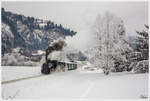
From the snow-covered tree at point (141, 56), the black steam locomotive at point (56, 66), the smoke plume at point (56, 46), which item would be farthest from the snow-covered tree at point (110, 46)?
the smoke plume at point (56, 46)

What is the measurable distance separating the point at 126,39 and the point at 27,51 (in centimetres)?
137

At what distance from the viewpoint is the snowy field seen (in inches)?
89.4

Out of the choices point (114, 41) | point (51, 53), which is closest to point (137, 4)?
point (114, 41)

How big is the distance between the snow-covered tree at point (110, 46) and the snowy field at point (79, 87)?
153 mm

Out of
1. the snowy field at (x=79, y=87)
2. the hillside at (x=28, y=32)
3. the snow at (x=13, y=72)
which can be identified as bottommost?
the snowy field at (x=79, y=87)

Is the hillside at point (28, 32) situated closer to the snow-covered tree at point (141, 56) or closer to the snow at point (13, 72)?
the snow at point (13, 72)

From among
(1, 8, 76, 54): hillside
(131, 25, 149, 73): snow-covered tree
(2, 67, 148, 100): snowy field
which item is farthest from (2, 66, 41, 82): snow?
(131, 25, 149, 73): snow-covered tree

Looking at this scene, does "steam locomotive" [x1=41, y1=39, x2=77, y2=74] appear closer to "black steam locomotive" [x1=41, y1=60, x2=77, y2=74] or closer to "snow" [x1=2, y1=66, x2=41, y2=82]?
"black steam locomotive" [x1=41, y1=60, x2=77, y2=74]

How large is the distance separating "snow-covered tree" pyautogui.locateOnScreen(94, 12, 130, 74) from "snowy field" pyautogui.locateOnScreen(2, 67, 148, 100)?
15cm

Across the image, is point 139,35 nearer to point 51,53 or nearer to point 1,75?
point 51,53

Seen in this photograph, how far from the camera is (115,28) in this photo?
2334 mm

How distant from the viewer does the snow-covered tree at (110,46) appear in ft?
7.66

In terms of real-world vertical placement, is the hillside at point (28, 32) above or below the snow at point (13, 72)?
above

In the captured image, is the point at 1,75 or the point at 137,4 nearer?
the point at 1,75
